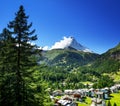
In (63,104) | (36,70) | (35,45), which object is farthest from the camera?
(63,104)

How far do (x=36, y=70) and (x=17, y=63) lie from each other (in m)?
4.00

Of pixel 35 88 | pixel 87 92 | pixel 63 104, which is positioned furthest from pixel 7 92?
pixel 87 92

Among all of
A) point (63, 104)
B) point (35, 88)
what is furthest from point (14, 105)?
point (63, 104)

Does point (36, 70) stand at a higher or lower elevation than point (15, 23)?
lower

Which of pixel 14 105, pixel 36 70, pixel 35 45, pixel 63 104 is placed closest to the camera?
pixel 14 105

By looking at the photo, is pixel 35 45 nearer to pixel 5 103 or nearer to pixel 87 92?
pixel 5 103

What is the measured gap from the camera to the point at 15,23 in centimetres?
3091

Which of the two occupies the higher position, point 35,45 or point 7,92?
point 35,45

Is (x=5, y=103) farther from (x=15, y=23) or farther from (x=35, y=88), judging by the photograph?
(x=15, y=23)

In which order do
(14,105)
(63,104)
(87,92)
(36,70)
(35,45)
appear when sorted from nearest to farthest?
(14,105)
(35,45)
(36,70)
(63,104)
(87,92)

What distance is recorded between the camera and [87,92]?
179 m

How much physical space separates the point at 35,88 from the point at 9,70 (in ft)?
13.1

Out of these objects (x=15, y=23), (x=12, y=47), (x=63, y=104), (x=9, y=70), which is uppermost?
(x=15, y=23)

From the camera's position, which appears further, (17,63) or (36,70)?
(36,70)
